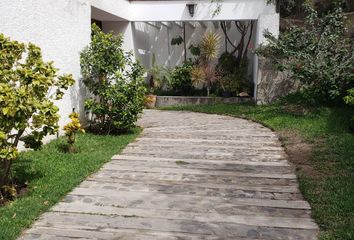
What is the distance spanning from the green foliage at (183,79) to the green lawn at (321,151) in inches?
63.2

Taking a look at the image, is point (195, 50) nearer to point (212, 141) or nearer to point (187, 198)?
point (212, 141)

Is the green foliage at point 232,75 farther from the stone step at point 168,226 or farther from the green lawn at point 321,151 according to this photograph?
the stone step at point 168,226

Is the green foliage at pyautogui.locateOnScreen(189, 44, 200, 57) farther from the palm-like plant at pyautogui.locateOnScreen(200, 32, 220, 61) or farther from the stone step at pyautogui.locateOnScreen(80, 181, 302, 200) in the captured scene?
the stone step at pyautogui.locateOnScreen(80, 181, 302, 200)

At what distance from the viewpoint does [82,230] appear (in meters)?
3.93

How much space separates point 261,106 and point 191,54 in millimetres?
4366

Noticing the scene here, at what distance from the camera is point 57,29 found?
760 cm

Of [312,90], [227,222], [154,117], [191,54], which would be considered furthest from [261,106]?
[227,222]

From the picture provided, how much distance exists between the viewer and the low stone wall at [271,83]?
11461 millimetres

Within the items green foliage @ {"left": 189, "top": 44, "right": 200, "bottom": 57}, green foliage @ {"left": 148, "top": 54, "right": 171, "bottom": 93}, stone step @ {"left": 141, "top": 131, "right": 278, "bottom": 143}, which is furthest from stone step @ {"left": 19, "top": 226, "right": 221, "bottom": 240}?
green foliage @ {"left": 189, "top": 44, "right": 200, "bottom": 57}

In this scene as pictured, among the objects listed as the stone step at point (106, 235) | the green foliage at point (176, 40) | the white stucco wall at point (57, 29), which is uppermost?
the green foliage at point (176, 40)

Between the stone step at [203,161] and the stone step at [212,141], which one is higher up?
the stone step at [212,141]

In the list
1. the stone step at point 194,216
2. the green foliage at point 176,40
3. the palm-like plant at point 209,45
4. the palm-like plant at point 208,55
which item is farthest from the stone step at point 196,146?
the green foliage at point 176,40

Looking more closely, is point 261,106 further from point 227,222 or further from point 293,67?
point 227,222

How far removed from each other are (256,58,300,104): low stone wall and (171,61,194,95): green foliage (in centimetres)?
262
